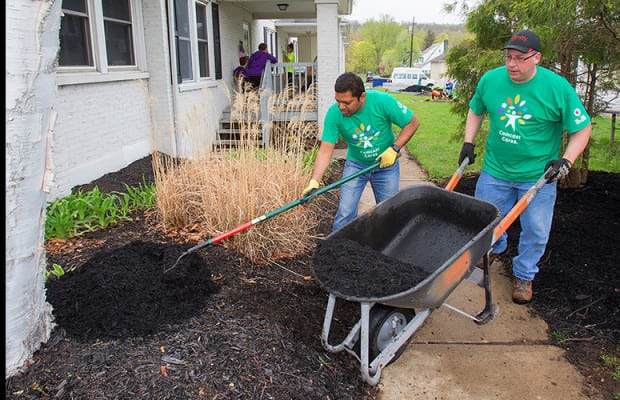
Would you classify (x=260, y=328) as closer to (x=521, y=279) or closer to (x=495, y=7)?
(x=521, y=279)

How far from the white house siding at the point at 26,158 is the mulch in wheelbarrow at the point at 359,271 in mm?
1428

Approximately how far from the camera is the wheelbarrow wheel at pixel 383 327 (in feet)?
9.03

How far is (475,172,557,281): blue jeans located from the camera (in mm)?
3428

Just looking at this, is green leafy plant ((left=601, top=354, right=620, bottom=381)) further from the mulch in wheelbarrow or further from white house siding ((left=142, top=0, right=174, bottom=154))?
white house siding ((left=142, top=0, right=174, bottom=154))

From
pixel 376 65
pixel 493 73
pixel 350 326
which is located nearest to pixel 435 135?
pixel 493 73

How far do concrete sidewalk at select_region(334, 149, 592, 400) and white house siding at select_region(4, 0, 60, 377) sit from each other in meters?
1.91

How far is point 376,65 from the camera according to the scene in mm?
76250

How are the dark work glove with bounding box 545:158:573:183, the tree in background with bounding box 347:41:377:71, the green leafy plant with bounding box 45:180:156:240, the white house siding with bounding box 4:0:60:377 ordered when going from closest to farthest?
the white house siding with bounding box 4:0:60:377
the dark work glove with bounding box 545:158:573:183
the green leafy plant with bounding box 45:180:156:240
the tree in background with bounding box 347:41:377:71

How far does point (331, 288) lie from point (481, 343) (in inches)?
51.9

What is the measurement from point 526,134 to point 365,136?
3.72 feet

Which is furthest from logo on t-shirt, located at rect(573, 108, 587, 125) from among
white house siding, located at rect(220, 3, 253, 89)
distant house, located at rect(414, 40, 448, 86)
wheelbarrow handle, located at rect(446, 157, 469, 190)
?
distant house, located at rect(414, 40, 448, 86)

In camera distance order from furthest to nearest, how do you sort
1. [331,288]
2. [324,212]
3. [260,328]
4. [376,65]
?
[376,65], [324,212], [260,328], [331,288]

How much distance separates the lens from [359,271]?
2615 millimetres

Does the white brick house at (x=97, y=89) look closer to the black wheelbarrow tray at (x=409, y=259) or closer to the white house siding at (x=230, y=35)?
the white house siding at (x=230, y=35)
